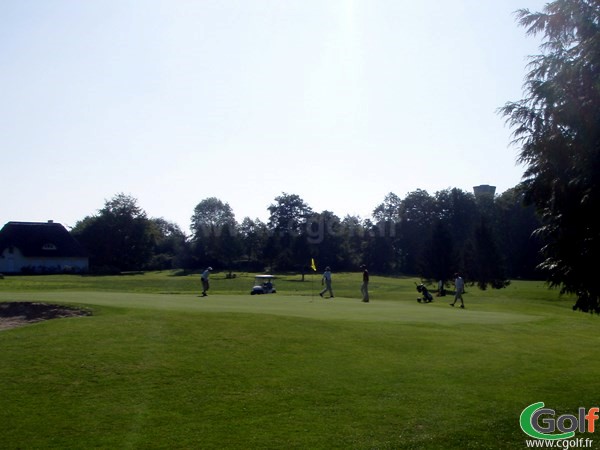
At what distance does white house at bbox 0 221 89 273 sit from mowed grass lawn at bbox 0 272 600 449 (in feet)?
299

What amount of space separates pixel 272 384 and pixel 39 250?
336 ft

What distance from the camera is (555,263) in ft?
41.6

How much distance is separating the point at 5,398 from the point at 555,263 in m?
10.9

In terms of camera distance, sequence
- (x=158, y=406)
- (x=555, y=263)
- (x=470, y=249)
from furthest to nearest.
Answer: (x=470, y=249), (x=555, y=263), (x=158, y=406)

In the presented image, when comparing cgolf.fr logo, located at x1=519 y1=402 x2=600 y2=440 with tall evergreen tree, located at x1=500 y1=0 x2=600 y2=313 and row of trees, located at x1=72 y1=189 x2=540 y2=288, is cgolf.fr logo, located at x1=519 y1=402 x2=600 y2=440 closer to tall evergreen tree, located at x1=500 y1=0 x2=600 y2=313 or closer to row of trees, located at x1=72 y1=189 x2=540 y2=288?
tall evergreen tree, located at x1=500 y1=0 x2=600 y2=313

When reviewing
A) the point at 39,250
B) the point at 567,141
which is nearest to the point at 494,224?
the point at 39,250

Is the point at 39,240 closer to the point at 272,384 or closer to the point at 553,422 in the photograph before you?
the point at 272,384

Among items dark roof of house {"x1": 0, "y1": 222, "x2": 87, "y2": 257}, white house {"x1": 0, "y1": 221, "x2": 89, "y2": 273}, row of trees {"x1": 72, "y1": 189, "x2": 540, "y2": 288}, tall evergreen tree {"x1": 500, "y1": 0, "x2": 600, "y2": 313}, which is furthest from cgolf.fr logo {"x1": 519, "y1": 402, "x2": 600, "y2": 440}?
dark roof of house {"x1": 0, "y1": 222, "x2": 87, "y2": 257}

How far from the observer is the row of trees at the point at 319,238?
361ft

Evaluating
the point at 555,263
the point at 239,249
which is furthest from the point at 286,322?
the point at 239,249

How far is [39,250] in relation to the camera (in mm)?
106125

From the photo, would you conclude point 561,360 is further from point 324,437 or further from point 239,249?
point 239,249

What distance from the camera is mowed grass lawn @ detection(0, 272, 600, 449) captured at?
411 inches

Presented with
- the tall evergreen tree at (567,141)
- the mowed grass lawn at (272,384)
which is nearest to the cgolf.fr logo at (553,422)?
the mowed grass lawn at (272,384)
